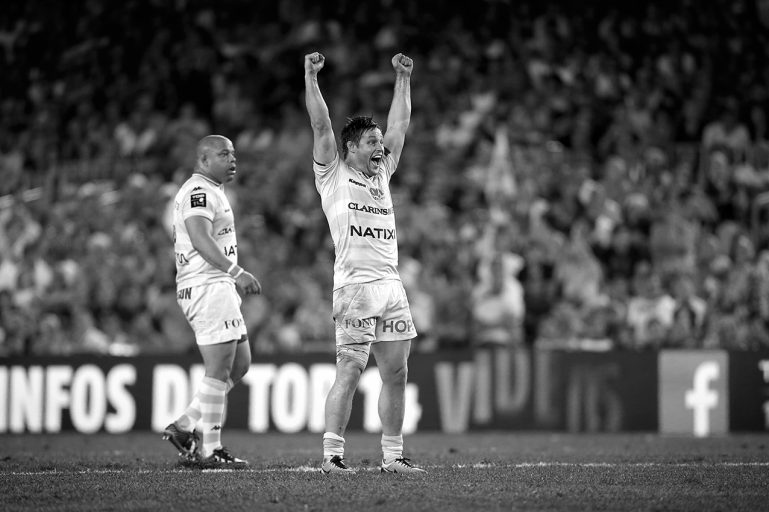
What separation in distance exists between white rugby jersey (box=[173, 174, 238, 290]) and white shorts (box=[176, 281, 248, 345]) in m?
0.08

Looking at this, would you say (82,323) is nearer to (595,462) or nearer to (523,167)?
(523,167)

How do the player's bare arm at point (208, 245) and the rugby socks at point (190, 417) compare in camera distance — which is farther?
the rugby socks at point (190, 417)

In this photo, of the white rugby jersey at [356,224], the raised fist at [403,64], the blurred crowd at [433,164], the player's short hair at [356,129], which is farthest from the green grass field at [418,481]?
the blurred crowd at [433,164]

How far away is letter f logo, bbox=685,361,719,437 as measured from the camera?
14844 millimetres

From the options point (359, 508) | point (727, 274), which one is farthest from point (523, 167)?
point (359, 508)

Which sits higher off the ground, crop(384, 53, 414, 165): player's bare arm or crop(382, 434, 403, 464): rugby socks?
crop(384, 53, 414, 165): player's bare arm

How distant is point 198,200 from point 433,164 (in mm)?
10445

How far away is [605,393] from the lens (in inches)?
595

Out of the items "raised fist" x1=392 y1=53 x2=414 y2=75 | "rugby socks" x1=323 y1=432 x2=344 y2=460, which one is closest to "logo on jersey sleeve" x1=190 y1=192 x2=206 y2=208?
"raised fist" x1=392 y1=53 x2=414 y2=75

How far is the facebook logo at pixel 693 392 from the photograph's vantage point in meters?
14.8

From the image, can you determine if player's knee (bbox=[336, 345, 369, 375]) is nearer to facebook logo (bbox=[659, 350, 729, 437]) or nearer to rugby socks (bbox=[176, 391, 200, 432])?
rugby socks (bbox=[176, 391, 200, 432])

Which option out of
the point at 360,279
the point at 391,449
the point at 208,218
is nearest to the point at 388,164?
the point at 360,279

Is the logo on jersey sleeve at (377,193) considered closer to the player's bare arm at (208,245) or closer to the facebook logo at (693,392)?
the player's bare arm at (208,245)

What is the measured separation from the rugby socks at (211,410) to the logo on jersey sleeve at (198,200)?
50.8 inches
